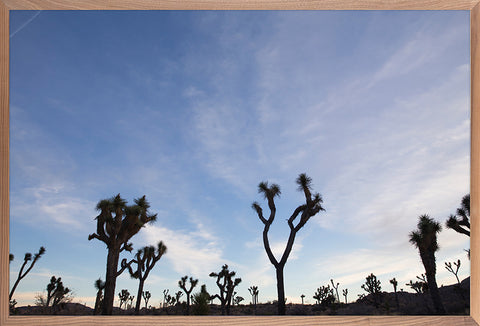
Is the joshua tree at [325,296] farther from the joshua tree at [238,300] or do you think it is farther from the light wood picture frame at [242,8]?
the light wood picture frame at [242,8]

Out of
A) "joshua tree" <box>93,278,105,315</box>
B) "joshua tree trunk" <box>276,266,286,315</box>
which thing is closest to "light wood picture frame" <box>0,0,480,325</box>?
"joshua tree trunk" <box>276,266,286,315</box>

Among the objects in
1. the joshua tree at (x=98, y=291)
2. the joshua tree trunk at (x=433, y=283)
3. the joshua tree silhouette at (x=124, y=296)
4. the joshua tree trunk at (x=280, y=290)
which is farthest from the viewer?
the joshua tree silhouette at (x=124, y=296)

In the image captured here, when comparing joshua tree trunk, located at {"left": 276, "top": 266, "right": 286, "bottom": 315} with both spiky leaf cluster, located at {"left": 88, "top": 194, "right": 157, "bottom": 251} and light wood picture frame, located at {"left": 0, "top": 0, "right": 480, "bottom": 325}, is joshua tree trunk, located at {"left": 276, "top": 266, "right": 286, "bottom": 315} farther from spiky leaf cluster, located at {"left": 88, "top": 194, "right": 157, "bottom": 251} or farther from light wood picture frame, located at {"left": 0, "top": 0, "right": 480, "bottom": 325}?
light wood picture frame, located at {"left": 0, "top": 0, "right": 480, "bottom": 325}

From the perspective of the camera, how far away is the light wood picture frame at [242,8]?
76.8 inches

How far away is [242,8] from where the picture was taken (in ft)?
6.94

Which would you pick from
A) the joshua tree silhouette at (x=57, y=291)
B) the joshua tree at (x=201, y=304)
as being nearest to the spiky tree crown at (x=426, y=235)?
A: the joshua tree at (x=201, y=304)

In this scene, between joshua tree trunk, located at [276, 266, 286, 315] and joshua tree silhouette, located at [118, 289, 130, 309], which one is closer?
joshua tree trunk, located at [276, 266, 286, 315]

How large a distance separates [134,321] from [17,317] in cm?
63

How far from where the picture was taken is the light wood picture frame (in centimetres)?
195

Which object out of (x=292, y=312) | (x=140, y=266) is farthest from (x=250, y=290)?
(x=140, y=266)

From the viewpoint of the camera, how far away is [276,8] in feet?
6.84

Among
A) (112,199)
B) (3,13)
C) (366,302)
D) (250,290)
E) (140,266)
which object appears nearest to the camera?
(3,13)

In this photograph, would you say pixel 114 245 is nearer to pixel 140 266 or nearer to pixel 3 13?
pixel 140 266

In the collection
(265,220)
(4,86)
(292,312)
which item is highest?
(265,220)
